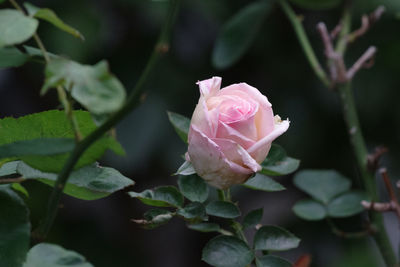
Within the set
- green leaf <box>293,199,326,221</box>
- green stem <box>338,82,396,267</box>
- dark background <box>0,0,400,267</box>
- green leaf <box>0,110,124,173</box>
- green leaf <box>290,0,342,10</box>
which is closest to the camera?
green leaf <box>0,110,124,173</box>

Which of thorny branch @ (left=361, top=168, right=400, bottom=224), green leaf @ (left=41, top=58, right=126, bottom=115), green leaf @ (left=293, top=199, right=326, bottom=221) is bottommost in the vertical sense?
green leaf @ (left=293, top=199, right=326, bottom=221)

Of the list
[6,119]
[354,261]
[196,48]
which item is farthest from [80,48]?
[6,119]

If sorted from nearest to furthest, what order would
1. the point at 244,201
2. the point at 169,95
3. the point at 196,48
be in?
the point at 169,95, the point at 196,48, the point at 244,201

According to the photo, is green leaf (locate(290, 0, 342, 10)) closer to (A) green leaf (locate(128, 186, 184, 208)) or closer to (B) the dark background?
(A) green leaf (locate(128, 186, 184, 208))

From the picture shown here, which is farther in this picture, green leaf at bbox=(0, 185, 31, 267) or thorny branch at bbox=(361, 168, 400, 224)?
thorny branch at bbox=(361, 168, 400, 224)

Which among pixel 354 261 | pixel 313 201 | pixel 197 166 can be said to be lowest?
pixel 354 261

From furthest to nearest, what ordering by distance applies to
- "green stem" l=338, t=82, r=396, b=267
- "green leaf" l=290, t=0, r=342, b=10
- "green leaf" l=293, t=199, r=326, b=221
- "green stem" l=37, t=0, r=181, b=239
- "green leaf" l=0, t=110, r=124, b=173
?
1. "green leaf" l=290, t=0, r=342, b=10
2. "green leaf" l=293, t=199, r=326, b=221
3. "green stem" l=338, t=82, r=396, b=267
4. "green leaf" l=0, t=110, r=124, b=173
5. "green stem" l=37, t=0, r=181, b=239

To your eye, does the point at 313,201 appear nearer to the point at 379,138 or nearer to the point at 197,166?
the point at 197,166

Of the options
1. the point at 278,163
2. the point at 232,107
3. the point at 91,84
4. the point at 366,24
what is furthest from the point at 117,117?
the point at 366,24

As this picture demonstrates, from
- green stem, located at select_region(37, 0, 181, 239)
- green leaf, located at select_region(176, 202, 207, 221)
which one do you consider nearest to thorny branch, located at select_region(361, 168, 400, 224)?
green leaf, located at select_region(176, 202, 207, 221)
